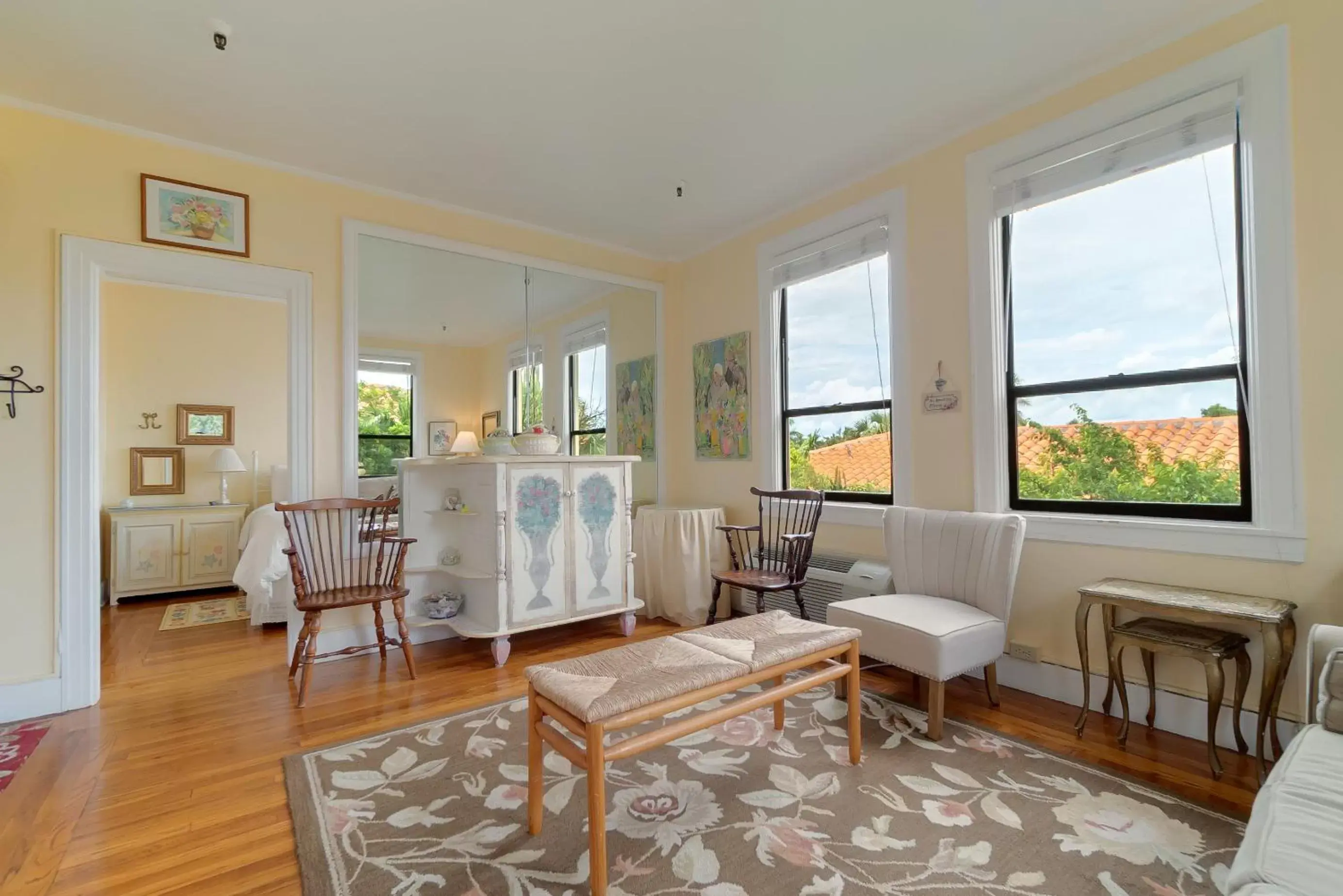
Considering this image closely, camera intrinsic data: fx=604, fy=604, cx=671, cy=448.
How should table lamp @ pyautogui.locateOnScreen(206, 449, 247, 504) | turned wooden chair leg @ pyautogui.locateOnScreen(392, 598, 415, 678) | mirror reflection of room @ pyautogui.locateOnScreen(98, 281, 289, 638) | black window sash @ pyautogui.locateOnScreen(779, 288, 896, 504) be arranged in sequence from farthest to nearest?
1. table lamp @ pyautogui.locateOnScreen(206, 449, 247, 504)
2. mirror reflection of room @ pyautogui.locateOnScreen(98, 281, 289, 638)
3. black window sash @ pyautogui.locateOnScreen(779, 288, 896, 504)
4. turned wooden chair leg @ pyautogui.locateOnScreen(392, 598, 415, 678)

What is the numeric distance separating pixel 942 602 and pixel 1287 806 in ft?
4.96

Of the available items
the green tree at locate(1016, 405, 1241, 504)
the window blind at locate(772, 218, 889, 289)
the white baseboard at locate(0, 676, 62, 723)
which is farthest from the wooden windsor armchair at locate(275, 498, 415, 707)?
the green tree at locate(1016, 405, 1241, 504)

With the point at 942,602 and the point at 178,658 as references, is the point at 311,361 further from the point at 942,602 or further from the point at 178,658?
the point at 942,602

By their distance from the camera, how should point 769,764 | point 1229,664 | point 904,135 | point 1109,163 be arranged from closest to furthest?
point 769,764, point 1229,664, point 1109,163, point 904,135

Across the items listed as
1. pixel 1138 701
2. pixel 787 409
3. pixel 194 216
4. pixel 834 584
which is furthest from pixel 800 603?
pixel 194 216

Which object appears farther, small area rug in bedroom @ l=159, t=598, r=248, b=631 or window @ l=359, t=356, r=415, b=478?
small area rug in bedroom @ l=159, t=598, r=248, b=631

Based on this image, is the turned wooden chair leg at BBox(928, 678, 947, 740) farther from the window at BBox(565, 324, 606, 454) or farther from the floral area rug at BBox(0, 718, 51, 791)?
the floral area rug at BBox(0, 718, 51, 791)

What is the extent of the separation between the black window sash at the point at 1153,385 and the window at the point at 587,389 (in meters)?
2.84

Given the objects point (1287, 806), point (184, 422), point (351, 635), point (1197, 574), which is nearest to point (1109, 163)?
point (1197, 574)

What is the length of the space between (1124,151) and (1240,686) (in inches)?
86.4

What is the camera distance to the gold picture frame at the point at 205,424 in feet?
18.3

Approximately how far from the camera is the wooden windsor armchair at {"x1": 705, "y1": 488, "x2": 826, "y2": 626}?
3486mm

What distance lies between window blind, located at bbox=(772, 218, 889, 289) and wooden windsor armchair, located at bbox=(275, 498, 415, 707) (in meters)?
2.92

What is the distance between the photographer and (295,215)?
345cm
